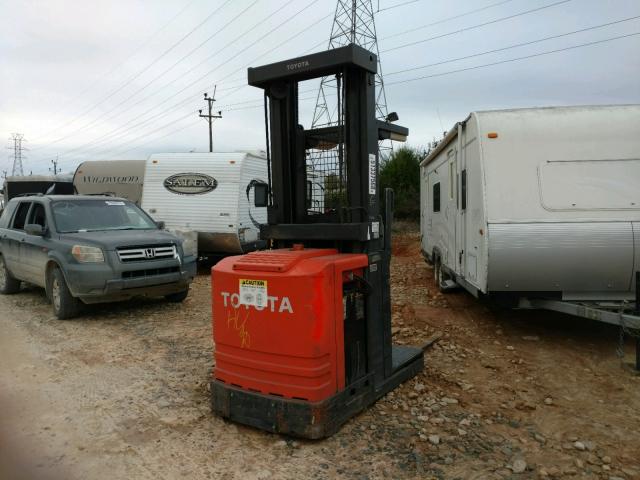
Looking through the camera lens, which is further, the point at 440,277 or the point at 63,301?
the point at 440,277

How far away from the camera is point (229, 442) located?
3.84 meters

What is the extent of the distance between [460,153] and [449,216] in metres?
1.40

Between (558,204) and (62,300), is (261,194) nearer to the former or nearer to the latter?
(558,204)

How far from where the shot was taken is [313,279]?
3.64 m

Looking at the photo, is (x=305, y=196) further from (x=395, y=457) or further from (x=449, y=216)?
(x=449, y=216)

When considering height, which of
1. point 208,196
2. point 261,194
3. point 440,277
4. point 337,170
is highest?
point 208,196

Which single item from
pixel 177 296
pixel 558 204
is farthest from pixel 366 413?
pixel 177 296

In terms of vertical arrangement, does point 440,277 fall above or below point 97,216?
below

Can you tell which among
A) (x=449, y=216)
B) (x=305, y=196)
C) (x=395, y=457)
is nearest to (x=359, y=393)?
(x=395, y=457)

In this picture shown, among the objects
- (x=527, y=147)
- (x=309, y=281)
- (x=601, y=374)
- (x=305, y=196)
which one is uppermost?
(x=527, y=147)

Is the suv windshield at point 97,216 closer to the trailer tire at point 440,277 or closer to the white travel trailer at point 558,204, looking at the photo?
the trailer tire at point 440,277

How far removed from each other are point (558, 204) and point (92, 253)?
6240 mm

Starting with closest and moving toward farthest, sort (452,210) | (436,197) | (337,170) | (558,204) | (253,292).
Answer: (253,292)
(337,170)
(558,204)
(452,210)
(436,197)

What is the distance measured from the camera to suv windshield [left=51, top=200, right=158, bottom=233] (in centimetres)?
852
